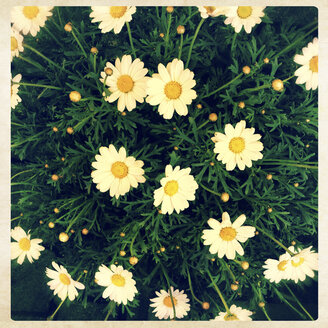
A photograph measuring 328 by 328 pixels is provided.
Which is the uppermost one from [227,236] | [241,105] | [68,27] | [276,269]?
[68,27]

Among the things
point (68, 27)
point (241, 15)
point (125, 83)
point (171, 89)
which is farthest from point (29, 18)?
point (241, 15)

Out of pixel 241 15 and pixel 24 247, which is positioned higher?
pixel 241 15

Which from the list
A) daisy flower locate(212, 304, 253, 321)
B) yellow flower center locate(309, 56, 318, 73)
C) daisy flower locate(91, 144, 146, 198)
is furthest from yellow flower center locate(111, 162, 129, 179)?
yellow flower center locate(309, 56, 318, 73)

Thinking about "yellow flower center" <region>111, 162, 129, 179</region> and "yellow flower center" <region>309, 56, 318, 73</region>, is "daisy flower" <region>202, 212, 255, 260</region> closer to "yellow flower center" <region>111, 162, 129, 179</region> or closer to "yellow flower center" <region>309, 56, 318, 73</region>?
"yellow flower center" <region>111, 162, 129, 179</region>

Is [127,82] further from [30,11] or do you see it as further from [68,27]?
[30,11]

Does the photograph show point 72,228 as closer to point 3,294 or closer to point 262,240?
point 3,294

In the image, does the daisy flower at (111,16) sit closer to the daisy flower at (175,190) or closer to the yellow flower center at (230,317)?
the daisy flower at (175,190)

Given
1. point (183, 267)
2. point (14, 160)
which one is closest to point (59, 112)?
point (14, 160)
